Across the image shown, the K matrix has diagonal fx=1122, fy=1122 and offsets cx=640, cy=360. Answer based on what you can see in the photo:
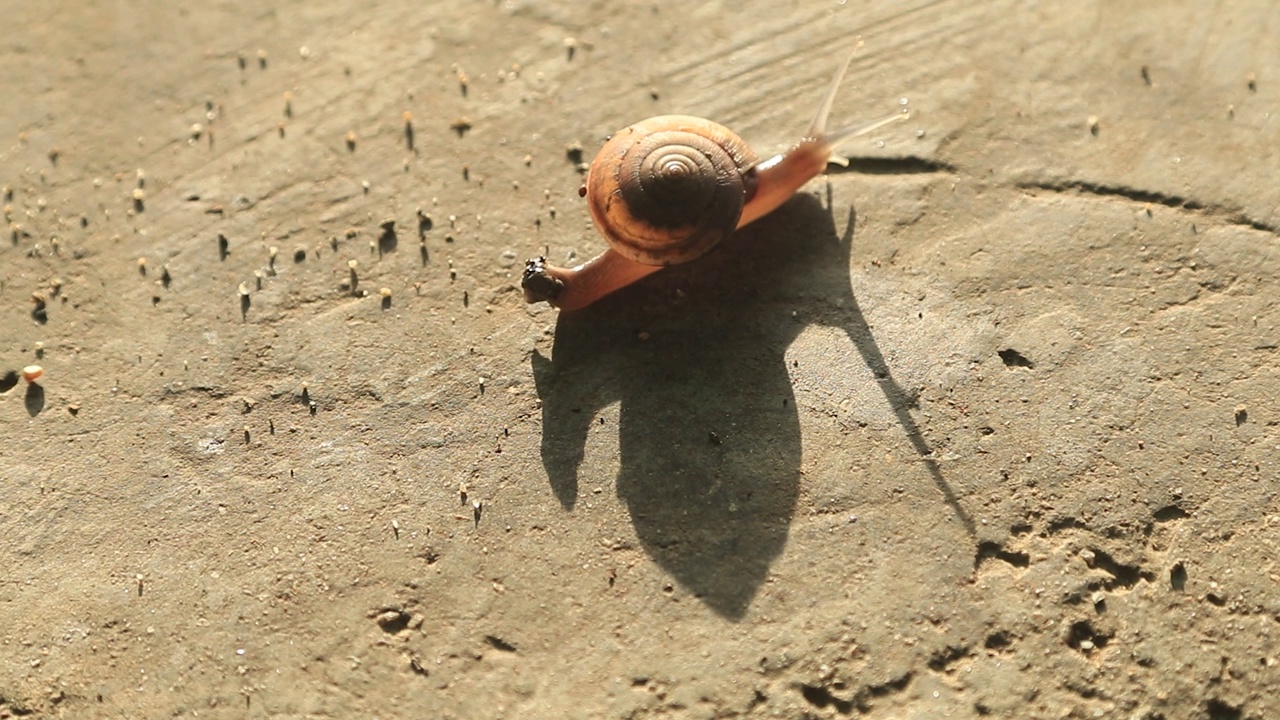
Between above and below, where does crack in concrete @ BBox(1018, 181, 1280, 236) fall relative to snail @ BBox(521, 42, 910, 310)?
below

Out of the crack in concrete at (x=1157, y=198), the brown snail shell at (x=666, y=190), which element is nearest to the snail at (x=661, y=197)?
the brown snail shell at (x=666, y=190)

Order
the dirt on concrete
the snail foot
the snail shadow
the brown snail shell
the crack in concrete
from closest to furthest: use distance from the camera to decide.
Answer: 1. the dirt on concrete
2. the snail shadow
3. the brown snail shell
4. the snail foot
5. the crack in concrete

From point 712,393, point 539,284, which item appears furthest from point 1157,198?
point 539,284

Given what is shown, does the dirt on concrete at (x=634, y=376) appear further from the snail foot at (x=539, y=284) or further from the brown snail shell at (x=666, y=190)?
the brown snail shell at (x=666, y=190)

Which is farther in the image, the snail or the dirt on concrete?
the snail

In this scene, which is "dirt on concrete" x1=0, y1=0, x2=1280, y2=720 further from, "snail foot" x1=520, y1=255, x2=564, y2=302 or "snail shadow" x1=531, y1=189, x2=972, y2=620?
"snail foot" x1=520, y1=255, x2=564, y2=302

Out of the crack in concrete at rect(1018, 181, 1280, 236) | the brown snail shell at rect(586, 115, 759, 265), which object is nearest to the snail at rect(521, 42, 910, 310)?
the brown snail shell at rect(586, 115, 759, 265)

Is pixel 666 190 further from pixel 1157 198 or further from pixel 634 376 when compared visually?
pixel 1157 198
